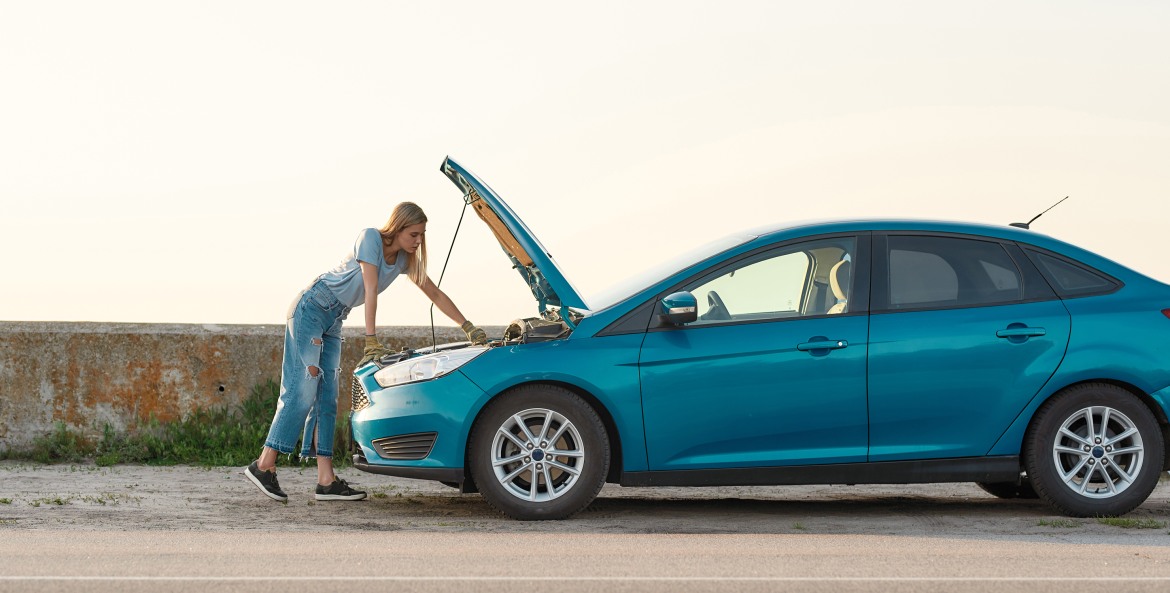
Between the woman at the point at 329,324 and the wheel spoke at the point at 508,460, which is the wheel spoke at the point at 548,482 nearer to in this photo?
the wheel spoke at the point at 508,460

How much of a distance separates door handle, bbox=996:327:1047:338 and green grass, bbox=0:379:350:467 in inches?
208

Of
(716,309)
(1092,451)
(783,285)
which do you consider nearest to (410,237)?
(716,309)

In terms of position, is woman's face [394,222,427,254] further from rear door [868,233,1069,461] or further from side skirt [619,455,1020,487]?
rear door [868,233,1069,461]

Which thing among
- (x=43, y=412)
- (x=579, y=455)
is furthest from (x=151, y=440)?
(x=579, y=455)

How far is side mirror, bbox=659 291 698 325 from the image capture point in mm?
7215

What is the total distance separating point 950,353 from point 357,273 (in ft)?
11.8

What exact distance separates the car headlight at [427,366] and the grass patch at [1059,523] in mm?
3227

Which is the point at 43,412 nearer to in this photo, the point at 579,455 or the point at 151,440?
the point at 151,440

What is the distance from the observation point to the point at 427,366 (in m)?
7.47

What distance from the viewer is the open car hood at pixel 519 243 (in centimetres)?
775

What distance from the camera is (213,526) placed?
7465 millimetres

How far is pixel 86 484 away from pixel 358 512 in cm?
254
